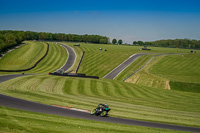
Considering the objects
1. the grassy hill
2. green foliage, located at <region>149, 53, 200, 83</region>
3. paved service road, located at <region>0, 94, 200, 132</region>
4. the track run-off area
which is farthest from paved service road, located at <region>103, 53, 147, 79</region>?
paved service road, located at <region>0, 94, 200, 132</region>

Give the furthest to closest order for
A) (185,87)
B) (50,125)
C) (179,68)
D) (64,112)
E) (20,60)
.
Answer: (20,60)
(179,68)
(185,87)
(64,112)
(50,125)

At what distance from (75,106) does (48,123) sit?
8004mm

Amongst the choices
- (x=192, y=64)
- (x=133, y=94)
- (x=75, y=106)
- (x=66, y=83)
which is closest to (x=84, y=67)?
(x=66, y=83)

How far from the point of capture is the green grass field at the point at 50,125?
16.2 meters

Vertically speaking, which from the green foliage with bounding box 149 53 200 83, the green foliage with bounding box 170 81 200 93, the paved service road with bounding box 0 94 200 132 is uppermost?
the green foliage with bounding box 149 53 200 83

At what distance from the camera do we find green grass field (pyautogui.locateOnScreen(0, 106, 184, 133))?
16250 millimetres

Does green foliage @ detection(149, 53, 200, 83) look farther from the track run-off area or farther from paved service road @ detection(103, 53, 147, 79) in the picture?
the track run-off area

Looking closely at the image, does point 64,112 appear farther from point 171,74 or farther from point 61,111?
point 171,74

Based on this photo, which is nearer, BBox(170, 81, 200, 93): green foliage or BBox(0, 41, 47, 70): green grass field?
BBox(170, 81, 200, 93): green foliage

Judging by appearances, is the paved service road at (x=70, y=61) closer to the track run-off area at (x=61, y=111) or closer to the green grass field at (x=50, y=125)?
the track run-off area at (x=61, y=111)

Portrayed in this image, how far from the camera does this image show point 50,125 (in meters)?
17.4

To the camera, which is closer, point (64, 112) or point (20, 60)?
point (64, 112)

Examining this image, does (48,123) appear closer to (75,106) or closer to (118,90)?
(75,106)

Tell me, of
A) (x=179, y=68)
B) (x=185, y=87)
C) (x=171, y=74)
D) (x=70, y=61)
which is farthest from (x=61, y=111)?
(x=70, y=61)
